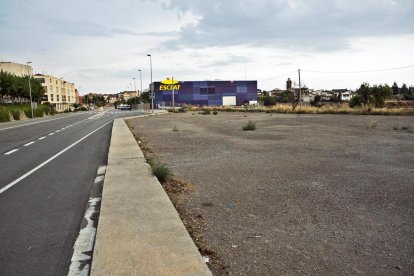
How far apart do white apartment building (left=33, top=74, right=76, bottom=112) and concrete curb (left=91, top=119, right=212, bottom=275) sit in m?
121

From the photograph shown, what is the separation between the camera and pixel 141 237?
16.0 feet

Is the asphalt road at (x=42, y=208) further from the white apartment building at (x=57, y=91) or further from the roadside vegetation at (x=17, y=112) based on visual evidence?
the white apartment building at (x=57, y=91)

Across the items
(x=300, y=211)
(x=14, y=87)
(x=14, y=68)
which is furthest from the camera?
(x=14, y=68)

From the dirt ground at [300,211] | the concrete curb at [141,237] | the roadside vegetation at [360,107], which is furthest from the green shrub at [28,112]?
the concrete curb at [141,237]

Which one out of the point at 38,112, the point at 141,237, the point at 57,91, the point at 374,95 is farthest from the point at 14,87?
the point at 57,91

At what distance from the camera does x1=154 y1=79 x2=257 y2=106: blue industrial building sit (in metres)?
115

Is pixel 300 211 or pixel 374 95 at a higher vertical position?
pixel 374 95

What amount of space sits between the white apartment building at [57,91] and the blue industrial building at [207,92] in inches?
1504

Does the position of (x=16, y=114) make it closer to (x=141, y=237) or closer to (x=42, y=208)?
(x=42, y=208)

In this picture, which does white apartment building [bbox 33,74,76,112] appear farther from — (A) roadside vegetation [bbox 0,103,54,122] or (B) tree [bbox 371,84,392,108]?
(B) tree [bbox 371,84,392,108]

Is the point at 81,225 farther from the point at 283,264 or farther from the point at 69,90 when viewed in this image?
the point at 69,90

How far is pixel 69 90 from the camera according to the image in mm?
175750

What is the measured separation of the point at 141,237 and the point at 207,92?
4552 inches

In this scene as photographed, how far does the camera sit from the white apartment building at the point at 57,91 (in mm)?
132312
